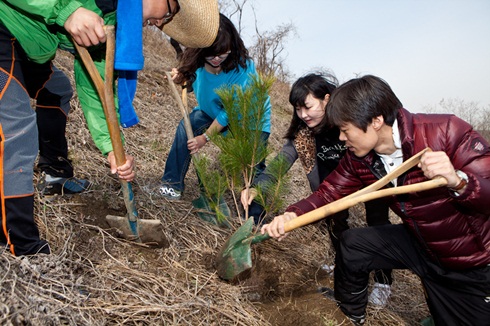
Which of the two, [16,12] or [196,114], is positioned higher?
[16,12]

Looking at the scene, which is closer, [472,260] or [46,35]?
[46,35]

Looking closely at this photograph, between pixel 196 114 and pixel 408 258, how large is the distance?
1.93 meters

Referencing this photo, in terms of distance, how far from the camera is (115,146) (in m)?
1.84

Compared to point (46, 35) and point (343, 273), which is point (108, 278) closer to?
point (46, 35)

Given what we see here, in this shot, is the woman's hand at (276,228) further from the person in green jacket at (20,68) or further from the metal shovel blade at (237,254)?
the person in green jacket at (20,68)

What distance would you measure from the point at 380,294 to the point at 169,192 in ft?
5.53

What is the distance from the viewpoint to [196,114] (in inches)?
124

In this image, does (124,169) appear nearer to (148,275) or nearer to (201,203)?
(148,275)

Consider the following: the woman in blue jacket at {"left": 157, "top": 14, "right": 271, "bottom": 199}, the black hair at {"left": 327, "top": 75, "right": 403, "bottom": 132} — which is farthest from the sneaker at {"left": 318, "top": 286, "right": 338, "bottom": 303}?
the black hair at {"left": 327, "top": 75, "right": 403, "bottom": 132}

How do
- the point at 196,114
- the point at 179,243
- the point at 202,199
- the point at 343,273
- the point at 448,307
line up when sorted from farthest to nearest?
the point at 196,114, the point at 202,199, the point at 179,243, the point at 343,273, the point at 448,307

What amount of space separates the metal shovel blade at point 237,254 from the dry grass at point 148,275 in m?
0.07

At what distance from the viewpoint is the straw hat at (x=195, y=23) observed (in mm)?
1967

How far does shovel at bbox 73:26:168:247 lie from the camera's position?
1700 mm

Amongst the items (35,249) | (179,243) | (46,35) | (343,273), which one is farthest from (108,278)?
(343,273)
